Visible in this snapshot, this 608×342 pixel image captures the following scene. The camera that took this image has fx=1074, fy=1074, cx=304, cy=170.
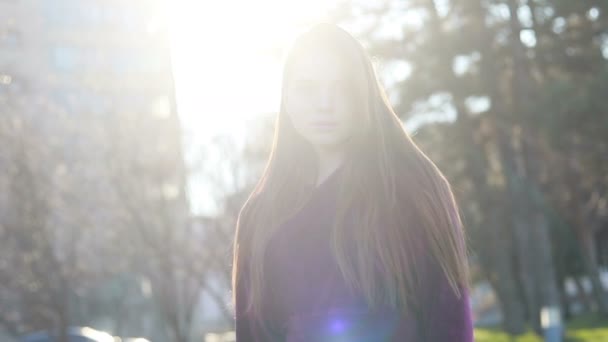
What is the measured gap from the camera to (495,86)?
21250mm

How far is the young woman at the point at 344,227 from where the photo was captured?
2586 millimetres

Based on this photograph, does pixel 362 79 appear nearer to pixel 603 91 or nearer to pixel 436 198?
pixel 436 198

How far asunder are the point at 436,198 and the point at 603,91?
16.9 m

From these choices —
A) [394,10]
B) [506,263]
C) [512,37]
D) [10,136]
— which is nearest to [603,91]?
[512,37]

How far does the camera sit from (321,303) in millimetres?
2645

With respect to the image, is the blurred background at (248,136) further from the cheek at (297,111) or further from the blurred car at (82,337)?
the cheek at (297,111)

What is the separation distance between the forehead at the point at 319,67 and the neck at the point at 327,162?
0.65ft

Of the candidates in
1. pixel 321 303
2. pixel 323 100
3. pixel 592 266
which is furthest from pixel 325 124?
pixel 592 266

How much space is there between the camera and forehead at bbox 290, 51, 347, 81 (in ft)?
9.29

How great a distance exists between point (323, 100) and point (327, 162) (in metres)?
0.18

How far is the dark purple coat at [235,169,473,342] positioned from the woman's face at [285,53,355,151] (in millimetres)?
104

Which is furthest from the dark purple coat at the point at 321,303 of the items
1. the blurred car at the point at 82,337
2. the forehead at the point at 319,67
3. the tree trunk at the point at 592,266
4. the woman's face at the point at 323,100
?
the tree trunk at the point at 592,266

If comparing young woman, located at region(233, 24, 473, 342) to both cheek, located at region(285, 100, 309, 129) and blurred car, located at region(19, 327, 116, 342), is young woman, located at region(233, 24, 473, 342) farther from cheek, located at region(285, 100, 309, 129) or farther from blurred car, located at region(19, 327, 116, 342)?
blurred car, located at region(19, 327, 116, 342)

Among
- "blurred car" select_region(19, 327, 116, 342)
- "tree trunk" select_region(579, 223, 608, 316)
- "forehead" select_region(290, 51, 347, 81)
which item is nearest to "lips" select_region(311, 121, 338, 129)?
"forehead" select_region(290, 51, 347, 81)
